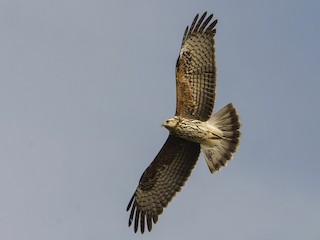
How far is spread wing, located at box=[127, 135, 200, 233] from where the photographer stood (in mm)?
20703

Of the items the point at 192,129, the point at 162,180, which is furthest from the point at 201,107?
the point at 162,180

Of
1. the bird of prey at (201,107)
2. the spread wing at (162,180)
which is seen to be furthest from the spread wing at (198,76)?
the spread wing at (162,180)

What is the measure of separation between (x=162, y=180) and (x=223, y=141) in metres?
1.73

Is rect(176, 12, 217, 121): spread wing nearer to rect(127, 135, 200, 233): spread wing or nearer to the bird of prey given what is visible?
the bird of prey

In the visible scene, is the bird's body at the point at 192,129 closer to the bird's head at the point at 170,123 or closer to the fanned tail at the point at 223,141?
the bird's head at the point at 170,123

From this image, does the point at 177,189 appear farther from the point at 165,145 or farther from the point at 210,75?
the point at 210,75

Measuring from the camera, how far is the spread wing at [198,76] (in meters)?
20.0

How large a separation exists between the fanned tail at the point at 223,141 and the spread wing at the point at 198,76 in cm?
27

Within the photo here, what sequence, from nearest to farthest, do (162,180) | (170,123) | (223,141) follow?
(170,123) → (223,141) → (162,180)

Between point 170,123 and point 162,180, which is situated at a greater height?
point 170,123

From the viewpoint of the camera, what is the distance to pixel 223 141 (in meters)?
20.2

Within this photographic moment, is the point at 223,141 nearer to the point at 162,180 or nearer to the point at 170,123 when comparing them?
the point at 170,123

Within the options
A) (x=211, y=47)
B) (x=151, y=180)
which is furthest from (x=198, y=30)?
(x=151, y=180)

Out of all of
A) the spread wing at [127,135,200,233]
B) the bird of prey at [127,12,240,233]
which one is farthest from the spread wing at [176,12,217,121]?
the spread wing at [127,135,200,233]
